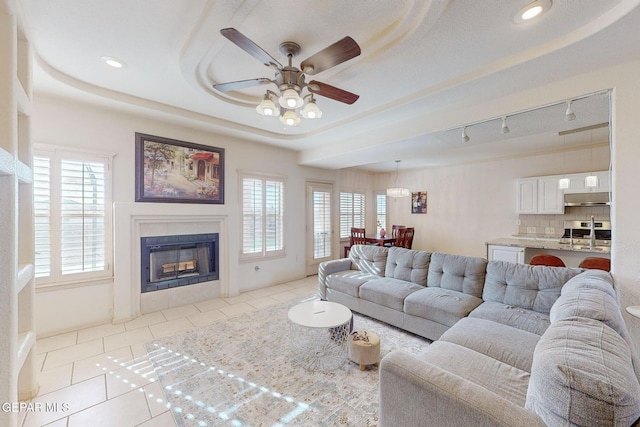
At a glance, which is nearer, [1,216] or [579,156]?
[1,216]

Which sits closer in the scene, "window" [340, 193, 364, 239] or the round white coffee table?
the round white coffee table

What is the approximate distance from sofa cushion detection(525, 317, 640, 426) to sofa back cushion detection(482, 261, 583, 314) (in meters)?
1.46

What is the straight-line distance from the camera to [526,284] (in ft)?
8.32

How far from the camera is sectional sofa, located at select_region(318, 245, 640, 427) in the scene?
2.95ft

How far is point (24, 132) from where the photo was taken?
6.09ft

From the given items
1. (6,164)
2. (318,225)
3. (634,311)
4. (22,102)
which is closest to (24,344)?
(6,164)

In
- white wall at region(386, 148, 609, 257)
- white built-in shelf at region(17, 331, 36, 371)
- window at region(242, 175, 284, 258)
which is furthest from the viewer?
white wall at region(386, 148, 609, 257)

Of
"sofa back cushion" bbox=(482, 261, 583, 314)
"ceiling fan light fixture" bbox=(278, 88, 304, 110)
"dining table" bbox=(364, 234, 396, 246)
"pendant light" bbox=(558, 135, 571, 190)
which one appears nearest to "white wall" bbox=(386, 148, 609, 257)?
"pendant light" bbox=(558, 135, 571, 190)

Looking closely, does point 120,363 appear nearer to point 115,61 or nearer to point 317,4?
point 115,61

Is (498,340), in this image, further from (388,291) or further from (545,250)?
(545,250)

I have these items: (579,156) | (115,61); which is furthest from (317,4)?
(579,156)

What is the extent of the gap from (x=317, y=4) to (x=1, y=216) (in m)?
2.02

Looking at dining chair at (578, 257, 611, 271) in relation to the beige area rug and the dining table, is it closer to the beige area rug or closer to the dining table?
the beige area rug

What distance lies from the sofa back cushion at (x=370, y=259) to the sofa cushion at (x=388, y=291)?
1.29 ft
